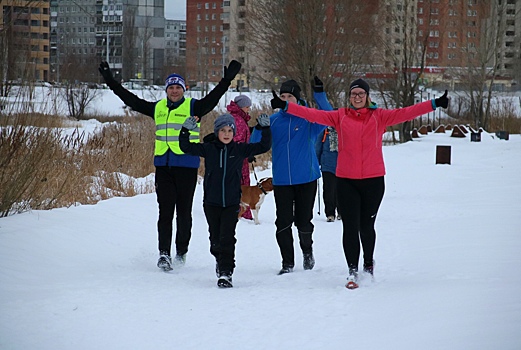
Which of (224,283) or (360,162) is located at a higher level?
(360,162)

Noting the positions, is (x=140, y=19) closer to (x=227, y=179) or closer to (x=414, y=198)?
(x=414, y=198)

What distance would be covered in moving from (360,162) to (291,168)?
93 centimetres

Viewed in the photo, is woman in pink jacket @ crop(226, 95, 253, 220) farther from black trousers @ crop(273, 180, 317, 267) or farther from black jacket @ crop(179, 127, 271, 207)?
black jacket @ crop(179, 127, 271, 207)

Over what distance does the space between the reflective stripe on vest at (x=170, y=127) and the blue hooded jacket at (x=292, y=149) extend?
846 millimetres

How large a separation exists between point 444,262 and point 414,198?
640cm

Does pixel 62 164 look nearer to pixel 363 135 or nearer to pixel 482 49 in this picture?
pixel 363 135

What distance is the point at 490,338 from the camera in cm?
496

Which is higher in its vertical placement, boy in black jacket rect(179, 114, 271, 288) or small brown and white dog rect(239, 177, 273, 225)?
boy in black jacket rect(179, 114, 271, 288)

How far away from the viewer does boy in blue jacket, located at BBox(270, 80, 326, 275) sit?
7.58 m

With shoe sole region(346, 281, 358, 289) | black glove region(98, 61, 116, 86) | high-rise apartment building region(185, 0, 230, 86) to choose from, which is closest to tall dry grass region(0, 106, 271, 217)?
black glove region(98, 61, 116, 86)

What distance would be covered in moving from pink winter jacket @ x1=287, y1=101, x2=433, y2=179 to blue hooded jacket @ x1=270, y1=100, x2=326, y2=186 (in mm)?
638

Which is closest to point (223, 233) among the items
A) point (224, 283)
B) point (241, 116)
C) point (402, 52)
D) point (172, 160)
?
point (224, 283)

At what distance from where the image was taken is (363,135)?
6.88 m

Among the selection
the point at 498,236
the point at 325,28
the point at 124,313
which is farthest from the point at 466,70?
the point at 124,313
